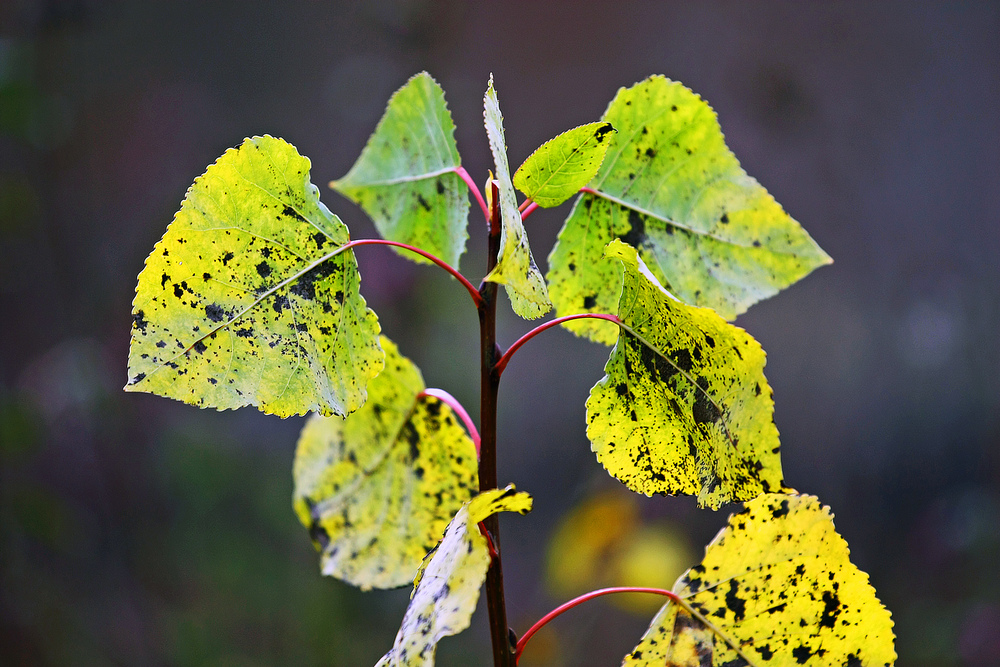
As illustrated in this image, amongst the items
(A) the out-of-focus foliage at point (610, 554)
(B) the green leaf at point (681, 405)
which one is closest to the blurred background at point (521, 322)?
(A) the out-of-focus foliage at point (610, 554)

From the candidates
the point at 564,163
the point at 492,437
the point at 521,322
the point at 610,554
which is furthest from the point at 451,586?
the point at 521,322

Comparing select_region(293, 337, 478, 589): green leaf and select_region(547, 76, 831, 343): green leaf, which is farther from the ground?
select_region(547, 76, 831, 343): green leaf

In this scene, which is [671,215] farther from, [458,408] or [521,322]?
[521,322]

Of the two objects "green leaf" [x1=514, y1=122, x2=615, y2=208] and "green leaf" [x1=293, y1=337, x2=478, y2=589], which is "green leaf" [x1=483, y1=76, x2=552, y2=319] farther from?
"green leaf" [x1=293, y1=337, x2=478, y2=589]

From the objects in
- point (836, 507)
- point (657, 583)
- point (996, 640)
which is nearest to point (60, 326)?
point (657, 583)

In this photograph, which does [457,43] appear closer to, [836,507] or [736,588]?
[836,507]

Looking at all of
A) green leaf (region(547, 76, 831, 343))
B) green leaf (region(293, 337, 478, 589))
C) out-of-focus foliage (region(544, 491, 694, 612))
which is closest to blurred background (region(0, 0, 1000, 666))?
out-of-focus foliage (region(544, 491, 694, 612))

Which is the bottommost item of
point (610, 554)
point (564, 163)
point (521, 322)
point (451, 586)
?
point (451, 586)
